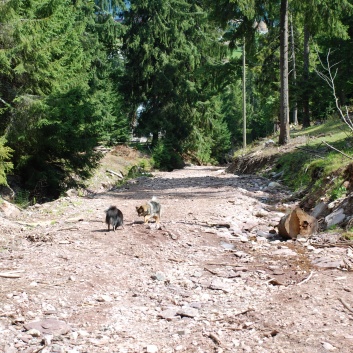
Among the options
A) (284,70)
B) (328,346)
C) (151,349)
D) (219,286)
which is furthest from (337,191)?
(284,70)

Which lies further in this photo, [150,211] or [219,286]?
[150,211]

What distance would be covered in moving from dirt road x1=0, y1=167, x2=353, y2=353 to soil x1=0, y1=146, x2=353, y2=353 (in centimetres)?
1

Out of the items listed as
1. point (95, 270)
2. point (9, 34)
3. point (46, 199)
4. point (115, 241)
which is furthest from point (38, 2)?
point (95, 270)

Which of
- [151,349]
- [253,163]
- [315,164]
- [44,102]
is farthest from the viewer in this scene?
[253,163]

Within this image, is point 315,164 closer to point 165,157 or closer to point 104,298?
point 104,298

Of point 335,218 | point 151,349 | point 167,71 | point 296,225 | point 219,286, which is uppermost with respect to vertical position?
point 167,71

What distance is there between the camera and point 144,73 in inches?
1378

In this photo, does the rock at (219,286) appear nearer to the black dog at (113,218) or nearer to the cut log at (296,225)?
the cut log at (296,225)

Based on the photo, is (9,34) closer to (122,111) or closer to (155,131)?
(155,131)

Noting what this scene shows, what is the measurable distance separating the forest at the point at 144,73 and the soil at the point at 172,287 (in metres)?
3.37

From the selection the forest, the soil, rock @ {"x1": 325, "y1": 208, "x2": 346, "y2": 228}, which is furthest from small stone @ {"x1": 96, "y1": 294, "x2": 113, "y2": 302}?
the forest

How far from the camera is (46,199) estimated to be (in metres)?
16.0

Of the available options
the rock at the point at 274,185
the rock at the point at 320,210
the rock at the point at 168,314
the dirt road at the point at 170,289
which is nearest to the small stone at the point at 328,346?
the dirt road at the point at 170,289

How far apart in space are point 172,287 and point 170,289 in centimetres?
6
